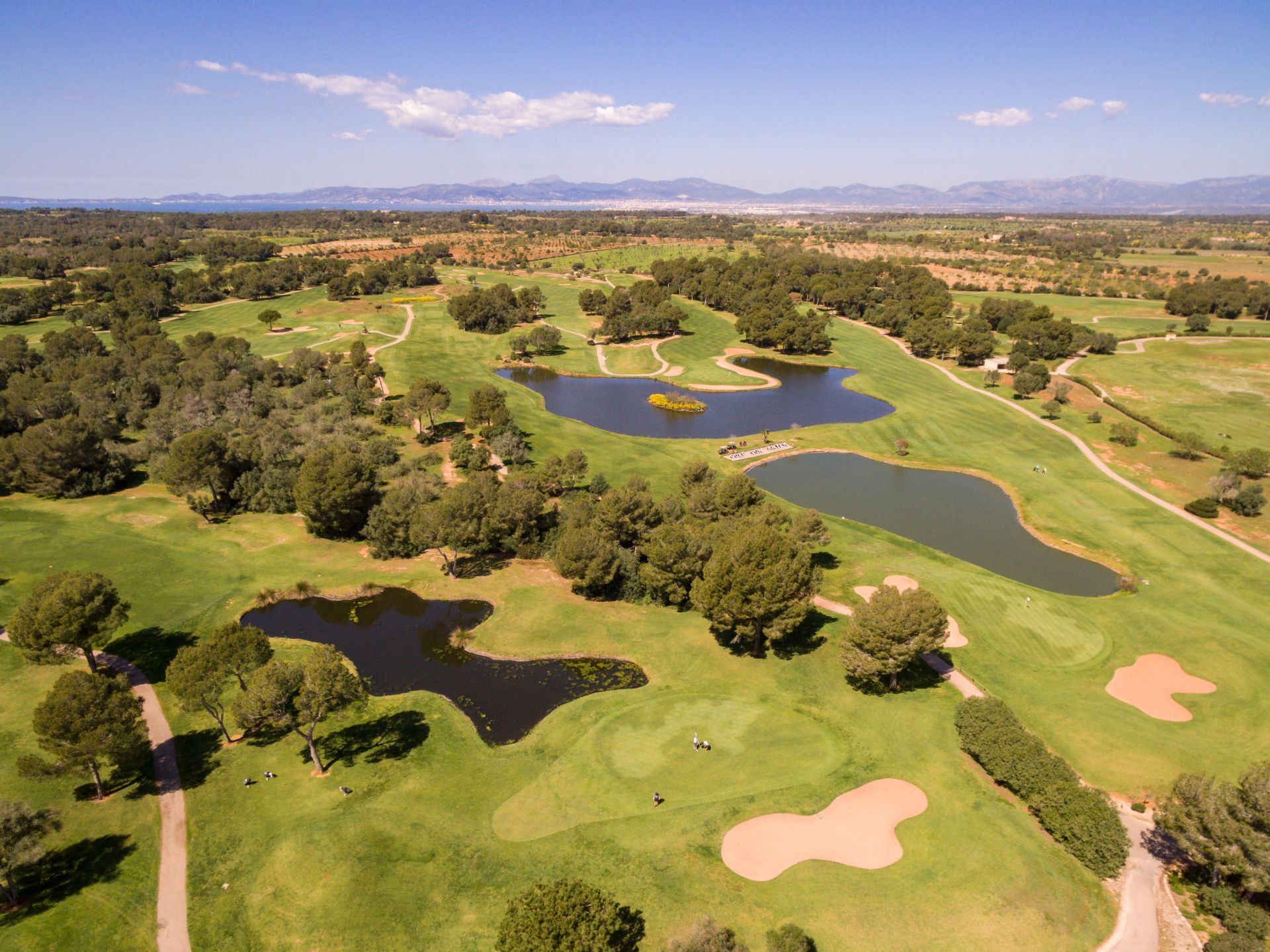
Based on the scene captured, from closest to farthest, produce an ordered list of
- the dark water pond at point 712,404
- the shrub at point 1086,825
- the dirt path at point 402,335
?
the shrub at point 1086,825 → the dark water pond at point 712,404 → the dirt path at point 402,335

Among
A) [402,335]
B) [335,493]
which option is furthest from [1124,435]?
[402,335]

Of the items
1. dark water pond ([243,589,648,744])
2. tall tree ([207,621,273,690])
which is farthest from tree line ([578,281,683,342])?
tall tree ([207,621,273,690])

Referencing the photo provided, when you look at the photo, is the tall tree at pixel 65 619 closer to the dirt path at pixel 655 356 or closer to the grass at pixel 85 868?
the grass at pixel 85 868

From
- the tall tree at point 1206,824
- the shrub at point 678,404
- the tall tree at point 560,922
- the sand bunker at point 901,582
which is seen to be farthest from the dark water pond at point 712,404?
the tall tree at point 560,922

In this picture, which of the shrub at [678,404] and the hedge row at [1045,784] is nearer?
the hedge row at [1045,784]

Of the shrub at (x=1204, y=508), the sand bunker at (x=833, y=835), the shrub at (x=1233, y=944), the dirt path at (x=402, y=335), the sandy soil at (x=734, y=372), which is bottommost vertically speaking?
the sand bunker at (x=833, y=835)

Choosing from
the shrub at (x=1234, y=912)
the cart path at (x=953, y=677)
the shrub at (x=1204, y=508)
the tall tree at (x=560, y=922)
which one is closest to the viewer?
Result: the tall tree at (x=560, y=922)

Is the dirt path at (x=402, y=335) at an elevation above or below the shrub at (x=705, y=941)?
above
